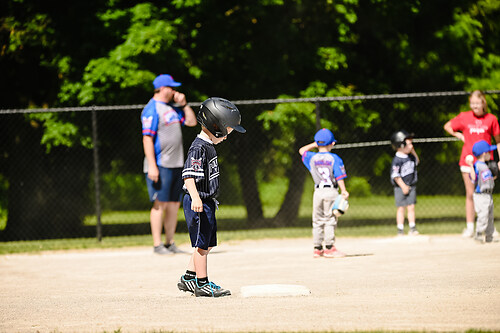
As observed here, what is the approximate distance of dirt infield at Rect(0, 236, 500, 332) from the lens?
18.1ft

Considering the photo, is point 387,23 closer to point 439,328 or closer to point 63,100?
point 63,100

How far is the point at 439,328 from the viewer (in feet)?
16.6

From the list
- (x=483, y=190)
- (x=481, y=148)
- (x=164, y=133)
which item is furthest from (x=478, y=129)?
(x=164, y=133)

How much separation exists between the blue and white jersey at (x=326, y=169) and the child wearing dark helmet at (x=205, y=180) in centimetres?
309

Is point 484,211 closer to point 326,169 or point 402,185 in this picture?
point 402,185

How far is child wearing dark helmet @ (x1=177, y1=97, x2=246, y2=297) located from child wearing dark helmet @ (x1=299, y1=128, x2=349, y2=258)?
3.10 meters

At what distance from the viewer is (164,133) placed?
423 inches

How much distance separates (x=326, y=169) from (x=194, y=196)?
347 centimetres

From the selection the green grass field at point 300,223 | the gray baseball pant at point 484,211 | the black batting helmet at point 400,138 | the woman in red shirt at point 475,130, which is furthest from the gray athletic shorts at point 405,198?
the gray baseball pant at point 484,211

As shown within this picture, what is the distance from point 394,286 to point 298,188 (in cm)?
1037

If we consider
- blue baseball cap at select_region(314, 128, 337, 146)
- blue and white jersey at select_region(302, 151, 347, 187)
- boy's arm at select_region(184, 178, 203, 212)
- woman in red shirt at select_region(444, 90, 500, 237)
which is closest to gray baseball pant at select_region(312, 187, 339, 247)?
blue and white jersey at select_region(302, 151, 347, 187)

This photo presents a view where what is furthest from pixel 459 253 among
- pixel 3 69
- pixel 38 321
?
pixel 3 69

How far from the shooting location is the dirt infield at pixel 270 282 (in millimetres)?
5520

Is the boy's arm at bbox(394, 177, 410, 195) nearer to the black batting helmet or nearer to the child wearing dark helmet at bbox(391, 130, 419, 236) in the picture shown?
the child wearing dark helmet at bbox(391, 130, 419, 236)
